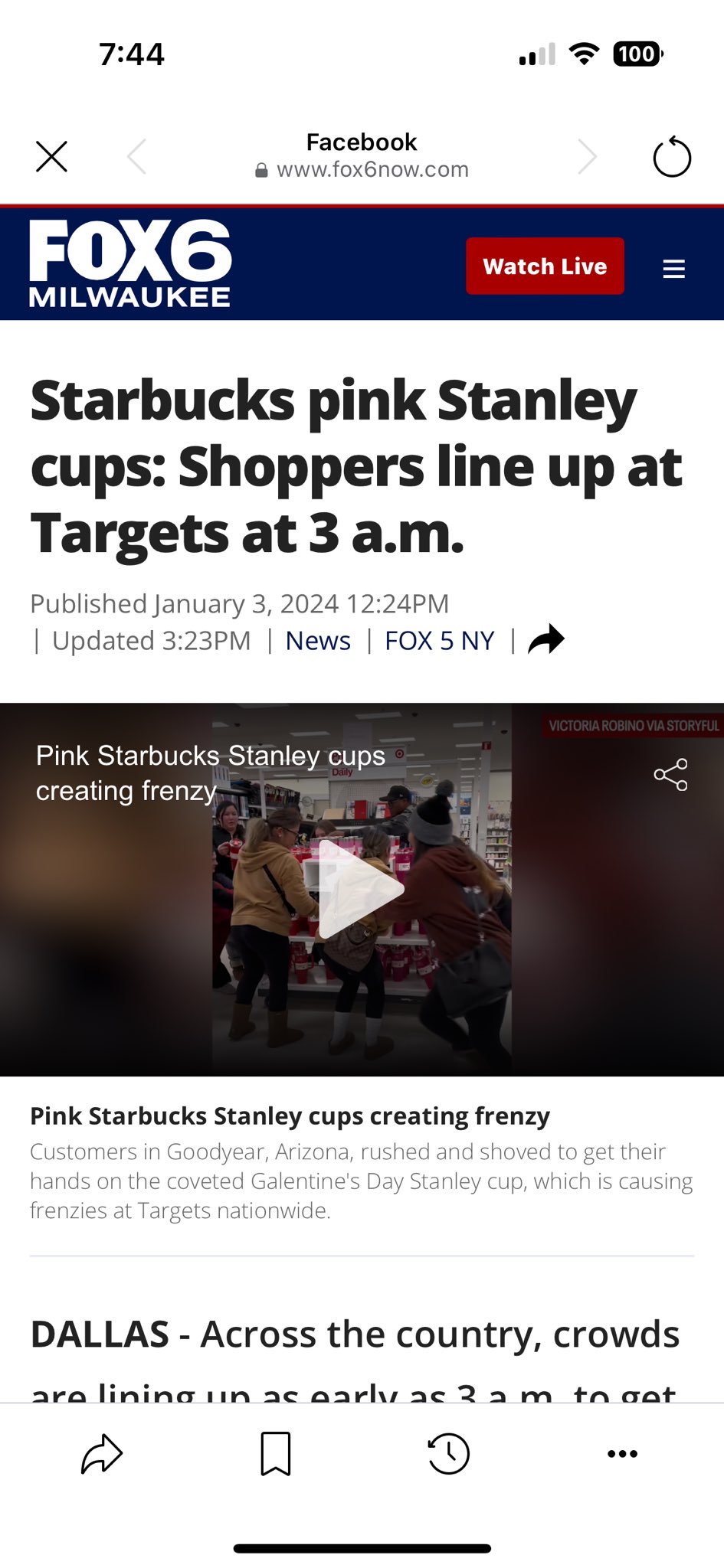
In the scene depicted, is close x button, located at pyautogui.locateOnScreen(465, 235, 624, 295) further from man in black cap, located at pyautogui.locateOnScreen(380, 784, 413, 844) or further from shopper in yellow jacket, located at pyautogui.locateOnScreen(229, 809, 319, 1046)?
shopper in yellow jacket, located at pyautogui.locateOnScreen(229, 809, 319, 1046)

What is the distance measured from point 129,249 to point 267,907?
1606mm

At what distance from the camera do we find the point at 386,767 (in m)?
2.08

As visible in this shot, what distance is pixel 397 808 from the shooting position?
2.08 m

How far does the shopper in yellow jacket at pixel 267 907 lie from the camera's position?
2.11 metres
